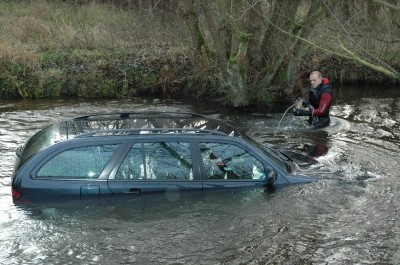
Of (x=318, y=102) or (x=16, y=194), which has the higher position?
(x=318, y=102)

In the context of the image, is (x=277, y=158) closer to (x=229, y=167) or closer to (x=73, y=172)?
(x=229, y=167)

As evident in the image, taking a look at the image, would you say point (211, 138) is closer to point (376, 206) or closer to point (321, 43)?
point (376, 206)

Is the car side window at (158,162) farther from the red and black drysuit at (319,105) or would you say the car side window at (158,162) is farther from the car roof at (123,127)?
the red and black drysuit at (319,105)

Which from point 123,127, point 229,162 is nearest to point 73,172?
point 123,127

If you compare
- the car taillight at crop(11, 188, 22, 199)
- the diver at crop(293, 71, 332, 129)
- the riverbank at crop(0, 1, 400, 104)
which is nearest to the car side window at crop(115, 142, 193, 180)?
the car taillight at crop(11, 188, 22, 199)

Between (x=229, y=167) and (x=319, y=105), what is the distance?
19.0 ft

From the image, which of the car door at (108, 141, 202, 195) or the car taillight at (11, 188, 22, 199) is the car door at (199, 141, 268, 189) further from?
the car taillight at (11, 188, 22, 199)

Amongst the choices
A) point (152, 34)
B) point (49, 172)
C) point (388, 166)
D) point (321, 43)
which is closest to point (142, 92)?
point (152, 34)

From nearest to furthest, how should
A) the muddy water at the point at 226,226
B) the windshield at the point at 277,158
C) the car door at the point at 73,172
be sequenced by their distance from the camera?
1. the muddy water at the point at 226,226
2. the car door at the point at 73,172
3. the windshield at the point at 277,158

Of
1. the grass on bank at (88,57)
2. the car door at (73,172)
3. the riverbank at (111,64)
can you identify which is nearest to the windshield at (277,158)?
the car door at (73,172)

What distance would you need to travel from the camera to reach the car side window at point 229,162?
23.2 feet

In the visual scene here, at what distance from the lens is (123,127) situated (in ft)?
23.6

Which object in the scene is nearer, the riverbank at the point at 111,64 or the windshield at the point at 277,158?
the windshield at the point at 277,158

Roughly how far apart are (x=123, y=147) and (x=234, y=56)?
915 centimetres
